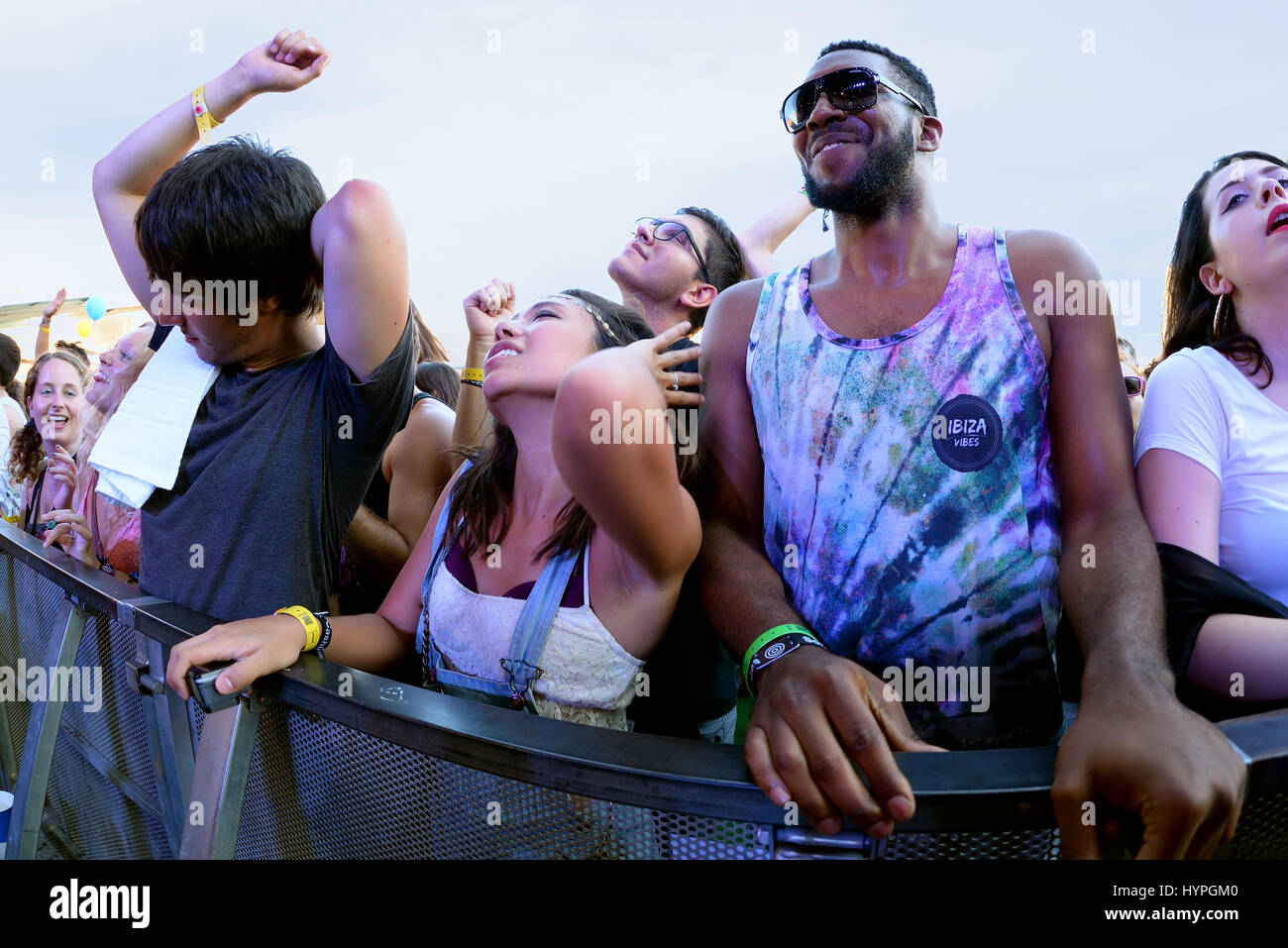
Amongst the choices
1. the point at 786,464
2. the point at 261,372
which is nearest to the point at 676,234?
the point at 261,372

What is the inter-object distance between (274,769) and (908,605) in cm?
101

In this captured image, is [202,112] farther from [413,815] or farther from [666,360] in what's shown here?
[413,815]

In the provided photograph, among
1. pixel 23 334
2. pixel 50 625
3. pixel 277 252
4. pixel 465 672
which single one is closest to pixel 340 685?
pixel 465 672

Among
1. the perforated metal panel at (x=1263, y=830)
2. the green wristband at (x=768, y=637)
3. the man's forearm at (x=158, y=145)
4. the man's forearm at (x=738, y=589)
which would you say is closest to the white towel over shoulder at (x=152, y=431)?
the man's forearm at (x=158, y=145)

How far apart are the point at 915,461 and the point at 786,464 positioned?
0.74 ft

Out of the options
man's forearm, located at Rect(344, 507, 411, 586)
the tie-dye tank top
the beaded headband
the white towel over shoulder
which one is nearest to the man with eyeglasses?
the tie-dye tank top

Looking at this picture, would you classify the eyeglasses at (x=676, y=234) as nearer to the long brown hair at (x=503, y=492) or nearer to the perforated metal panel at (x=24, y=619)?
the long brown hair at (x=503, y=492)

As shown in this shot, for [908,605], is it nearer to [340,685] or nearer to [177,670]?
[340,685]

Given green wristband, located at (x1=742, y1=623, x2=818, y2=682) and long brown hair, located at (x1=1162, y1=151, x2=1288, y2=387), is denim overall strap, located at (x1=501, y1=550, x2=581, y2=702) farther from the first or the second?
long brown hair, located at (x1=1162, y1=151, x2=1288, y2=387)

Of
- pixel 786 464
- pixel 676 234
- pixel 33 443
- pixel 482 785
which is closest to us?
pixel 482 785

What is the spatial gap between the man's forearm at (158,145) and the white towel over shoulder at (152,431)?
474mm

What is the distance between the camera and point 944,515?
4.89 ft

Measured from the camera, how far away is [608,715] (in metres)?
1.57

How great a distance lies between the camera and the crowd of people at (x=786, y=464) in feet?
4.35
